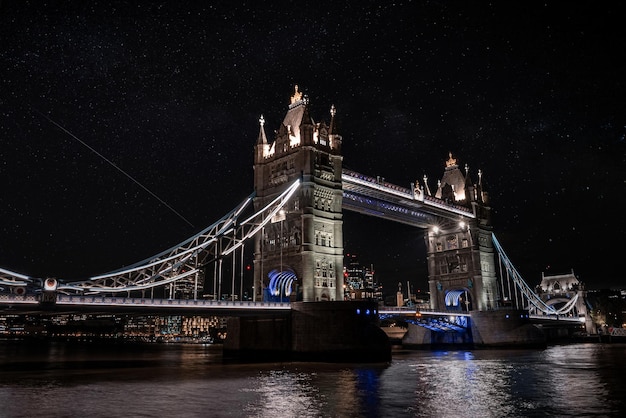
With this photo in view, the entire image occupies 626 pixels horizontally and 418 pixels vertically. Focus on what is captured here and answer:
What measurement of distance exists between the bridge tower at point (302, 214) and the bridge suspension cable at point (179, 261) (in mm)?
1750

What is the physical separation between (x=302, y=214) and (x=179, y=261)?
14362mm

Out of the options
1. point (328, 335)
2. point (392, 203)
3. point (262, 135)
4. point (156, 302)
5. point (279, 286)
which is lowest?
point (328, 335)

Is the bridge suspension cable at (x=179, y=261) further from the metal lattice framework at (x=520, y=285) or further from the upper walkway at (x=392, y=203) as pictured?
the metal lattice framework at (x=520, y=285)

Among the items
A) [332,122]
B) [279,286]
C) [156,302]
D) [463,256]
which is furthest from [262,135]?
[463,256]

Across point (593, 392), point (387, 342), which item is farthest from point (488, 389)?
point (387, 342)

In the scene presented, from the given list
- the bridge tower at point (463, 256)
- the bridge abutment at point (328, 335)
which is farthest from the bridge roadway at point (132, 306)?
the bridge tower at point (463, 256)

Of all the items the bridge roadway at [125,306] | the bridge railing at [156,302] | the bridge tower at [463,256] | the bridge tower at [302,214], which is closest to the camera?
the bridge roadway at [125,306]

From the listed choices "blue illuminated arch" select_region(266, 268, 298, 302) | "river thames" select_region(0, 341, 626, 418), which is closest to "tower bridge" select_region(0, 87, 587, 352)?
"blue illuminated arch" select_region(266, 268, 298, 302)

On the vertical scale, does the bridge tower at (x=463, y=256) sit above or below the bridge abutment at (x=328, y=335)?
above

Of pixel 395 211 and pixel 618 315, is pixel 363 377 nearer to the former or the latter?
pixel 395 211

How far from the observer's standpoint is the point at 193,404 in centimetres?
2086

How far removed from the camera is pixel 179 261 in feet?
142

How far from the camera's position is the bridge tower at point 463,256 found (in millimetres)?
79625

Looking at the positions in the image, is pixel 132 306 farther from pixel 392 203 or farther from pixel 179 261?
pixel 392 203
